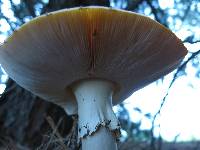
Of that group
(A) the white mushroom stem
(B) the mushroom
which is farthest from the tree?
(A) the white mushroom stem

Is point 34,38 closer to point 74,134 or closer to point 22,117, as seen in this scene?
point 74,134

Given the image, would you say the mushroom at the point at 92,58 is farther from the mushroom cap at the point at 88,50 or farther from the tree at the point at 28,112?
the tree at the point at 28,112

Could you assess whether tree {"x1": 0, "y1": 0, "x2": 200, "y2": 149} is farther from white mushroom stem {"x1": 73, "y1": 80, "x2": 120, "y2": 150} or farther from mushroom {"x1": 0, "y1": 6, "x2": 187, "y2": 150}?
white mushroom stem {"x1": 73, "y1": 80, "x2": 120, "y2": 150}

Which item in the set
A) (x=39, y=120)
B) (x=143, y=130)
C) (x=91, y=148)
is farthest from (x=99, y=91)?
(x=143, y=130)

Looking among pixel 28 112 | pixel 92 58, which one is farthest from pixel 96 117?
pixel 28 112

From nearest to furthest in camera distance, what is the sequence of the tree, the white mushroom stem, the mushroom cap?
the mushroom cap, the white mushroom stem, the tree

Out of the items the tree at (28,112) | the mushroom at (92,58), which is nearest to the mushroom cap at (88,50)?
the mushroom at (92,58)

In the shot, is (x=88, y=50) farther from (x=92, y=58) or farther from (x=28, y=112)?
(x=28, y=112)
